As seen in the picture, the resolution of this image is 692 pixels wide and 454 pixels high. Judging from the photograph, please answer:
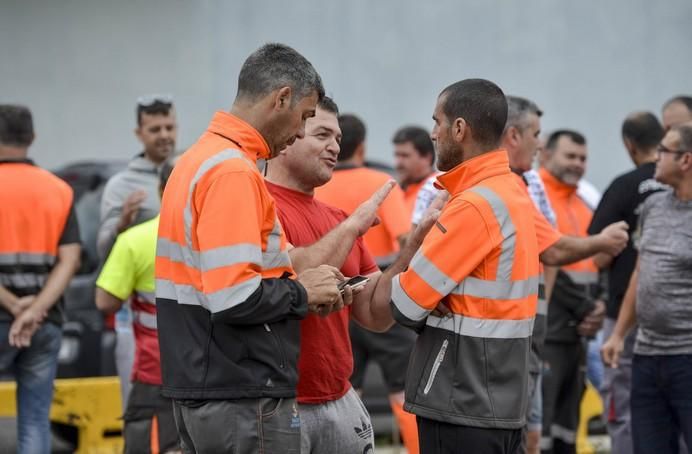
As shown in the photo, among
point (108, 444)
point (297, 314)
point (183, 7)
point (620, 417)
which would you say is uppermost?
point (183, 7)

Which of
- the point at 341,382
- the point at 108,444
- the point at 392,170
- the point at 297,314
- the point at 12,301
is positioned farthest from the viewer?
the point at 392,170

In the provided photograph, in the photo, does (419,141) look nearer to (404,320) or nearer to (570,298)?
(570,298)

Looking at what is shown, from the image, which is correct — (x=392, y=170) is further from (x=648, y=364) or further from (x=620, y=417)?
(x=648, y=364)

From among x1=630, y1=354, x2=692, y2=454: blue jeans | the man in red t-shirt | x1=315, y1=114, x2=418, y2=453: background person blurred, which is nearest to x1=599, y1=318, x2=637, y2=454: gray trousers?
x1=630, y1=354, x2=692, y2=454: blue jeans

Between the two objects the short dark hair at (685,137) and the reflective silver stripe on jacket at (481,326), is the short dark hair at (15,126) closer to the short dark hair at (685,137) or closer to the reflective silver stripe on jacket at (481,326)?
the reflective silver stripe on jacket at (481,326)

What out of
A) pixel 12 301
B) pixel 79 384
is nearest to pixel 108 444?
pixel 79 384

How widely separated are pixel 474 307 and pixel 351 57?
7708 mm

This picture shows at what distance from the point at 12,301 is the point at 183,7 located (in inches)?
230

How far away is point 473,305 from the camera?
448 centimetres

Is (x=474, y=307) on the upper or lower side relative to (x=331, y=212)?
lower

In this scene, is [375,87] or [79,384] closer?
[79,384]

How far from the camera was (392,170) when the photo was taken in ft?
34.8

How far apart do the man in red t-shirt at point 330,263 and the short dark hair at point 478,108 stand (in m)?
0.39

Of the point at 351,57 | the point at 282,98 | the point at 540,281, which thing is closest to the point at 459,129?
the point at 282,98
